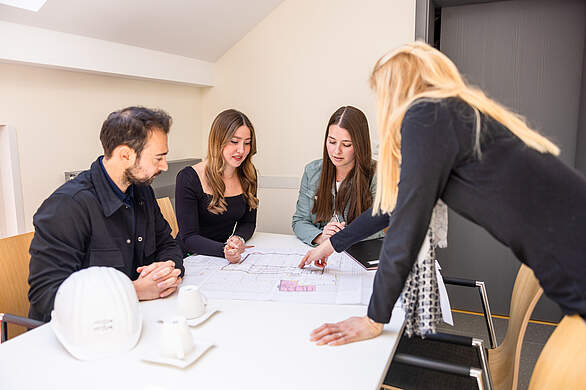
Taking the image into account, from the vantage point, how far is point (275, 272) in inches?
65.9

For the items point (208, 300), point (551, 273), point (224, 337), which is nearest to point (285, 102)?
point (208, 300)

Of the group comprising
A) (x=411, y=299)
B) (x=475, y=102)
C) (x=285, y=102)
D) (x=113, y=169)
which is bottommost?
(x=411, y=299)

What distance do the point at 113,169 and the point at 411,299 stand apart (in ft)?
3.44

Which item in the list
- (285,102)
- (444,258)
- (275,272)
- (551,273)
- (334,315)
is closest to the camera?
(551,273)

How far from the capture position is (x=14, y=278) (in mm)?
1588

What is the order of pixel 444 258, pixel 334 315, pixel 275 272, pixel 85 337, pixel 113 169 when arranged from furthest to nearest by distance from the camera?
pixel 444 258
pixel 275 272
pixel 113 169
pixel 334 315
pixel 85 337

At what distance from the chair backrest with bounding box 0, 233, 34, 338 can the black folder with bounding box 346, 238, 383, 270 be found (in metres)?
1.24

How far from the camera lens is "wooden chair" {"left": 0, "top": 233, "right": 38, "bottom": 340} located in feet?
5.06

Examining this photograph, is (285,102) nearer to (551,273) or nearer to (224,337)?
(224,337)

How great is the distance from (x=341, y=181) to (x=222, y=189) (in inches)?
23.8

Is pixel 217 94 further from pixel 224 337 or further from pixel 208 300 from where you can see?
pixel 224 337

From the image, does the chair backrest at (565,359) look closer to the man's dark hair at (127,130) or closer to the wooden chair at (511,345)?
the wooden chair at (511,345)

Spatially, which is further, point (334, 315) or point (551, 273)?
point (334, 315)

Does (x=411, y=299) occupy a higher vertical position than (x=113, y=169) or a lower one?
lower
